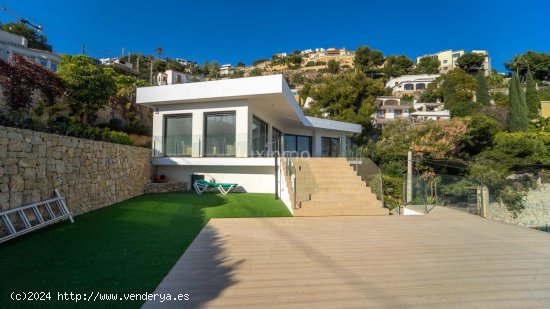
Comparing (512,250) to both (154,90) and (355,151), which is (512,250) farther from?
(154,90)

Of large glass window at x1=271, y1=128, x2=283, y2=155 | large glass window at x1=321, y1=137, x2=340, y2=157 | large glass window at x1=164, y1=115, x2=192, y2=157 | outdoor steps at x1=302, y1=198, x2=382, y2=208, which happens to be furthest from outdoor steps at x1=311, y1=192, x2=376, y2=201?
large glass window at x1=321, y1=137, x2=340, y2=157

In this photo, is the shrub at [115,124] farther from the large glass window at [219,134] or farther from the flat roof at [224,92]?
the large glass window at [219,134]

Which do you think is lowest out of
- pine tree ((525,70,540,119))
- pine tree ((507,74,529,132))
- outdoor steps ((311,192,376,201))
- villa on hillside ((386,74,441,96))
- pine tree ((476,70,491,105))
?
outdoor steps ((311,192,376,201))

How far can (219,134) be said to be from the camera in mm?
12570

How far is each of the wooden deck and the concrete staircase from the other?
1858 millimetres

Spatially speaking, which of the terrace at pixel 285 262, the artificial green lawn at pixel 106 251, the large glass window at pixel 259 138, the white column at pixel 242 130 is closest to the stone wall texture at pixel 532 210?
the terrace at pixel 285 262

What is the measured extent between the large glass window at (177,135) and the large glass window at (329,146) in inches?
446

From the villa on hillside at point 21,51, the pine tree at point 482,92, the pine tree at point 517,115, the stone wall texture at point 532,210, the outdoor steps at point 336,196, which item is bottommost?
the stone wall texture at point 532,210

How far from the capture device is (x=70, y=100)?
14.6m

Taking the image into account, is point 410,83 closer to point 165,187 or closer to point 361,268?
point 165,187

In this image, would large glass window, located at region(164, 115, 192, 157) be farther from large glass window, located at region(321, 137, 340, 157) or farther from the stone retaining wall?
large glass window, located at region(321, 137, 340, 157)

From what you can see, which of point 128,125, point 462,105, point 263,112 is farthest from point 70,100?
point 462,105

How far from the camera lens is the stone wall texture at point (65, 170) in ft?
18.3

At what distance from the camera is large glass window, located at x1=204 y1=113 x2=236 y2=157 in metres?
12.3
